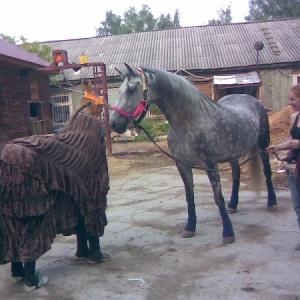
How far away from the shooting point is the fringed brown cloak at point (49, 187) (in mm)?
3221

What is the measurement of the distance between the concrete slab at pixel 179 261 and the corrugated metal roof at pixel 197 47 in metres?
14.8

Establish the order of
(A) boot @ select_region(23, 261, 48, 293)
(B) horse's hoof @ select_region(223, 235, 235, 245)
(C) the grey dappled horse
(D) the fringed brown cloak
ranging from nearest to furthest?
(D) the fringed brown cloak < (A) boot @ select_region(23, 261, 48, 293) < (C) the grey dappled horse < (B) horse's hoof @ select_region(223, 235, 235, 245)

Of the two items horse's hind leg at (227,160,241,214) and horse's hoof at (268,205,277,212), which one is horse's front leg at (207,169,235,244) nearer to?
horse's hind leg at (227,160,241,214)

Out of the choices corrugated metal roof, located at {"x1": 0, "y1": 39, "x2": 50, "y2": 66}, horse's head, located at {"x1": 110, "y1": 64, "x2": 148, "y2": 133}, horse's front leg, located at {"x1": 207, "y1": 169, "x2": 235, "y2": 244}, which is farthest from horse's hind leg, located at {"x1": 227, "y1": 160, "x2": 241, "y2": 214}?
corrugated metal roof, located at {"x1": 0, "y1": 39, "x2": 50, "y2": 66}

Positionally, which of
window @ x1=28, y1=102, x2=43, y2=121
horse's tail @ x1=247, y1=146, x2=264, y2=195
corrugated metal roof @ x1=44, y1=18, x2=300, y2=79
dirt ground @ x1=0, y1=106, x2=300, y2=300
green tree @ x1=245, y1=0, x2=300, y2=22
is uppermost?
green tree @ x1=245, y1=0, x2=300, y2=22

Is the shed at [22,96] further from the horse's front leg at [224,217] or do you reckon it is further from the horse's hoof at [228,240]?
the horse's hoof at [228,240]

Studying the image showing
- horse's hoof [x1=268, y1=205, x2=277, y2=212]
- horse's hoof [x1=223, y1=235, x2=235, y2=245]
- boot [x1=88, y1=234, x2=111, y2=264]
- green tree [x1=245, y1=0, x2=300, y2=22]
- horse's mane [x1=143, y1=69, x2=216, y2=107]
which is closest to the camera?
boot [x1=88, y1=234, x2=111, y2=264]

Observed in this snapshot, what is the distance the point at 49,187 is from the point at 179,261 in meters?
1.46

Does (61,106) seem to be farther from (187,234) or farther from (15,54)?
(187,234)

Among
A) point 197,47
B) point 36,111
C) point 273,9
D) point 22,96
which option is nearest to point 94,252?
point 22,96

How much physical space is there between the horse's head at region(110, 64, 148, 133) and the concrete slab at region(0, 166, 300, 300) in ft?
4.36

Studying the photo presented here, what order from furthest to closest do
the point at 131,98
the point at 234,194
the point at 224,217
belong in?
the point at 234,194 < the point at 224,217 < the point at 131,98

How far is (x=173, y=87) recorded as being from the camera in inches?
168

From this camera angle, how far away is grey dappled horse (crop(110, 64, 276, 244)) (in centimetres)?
402
